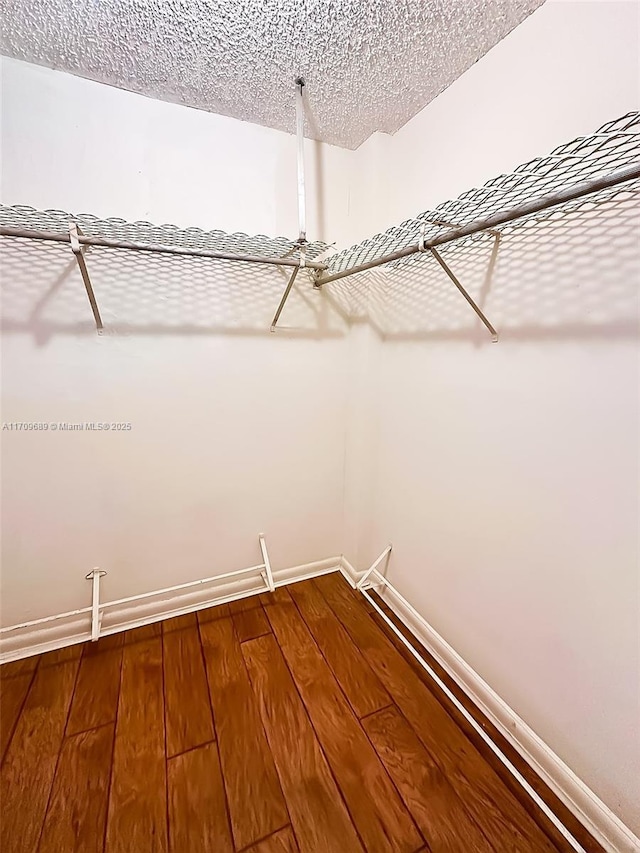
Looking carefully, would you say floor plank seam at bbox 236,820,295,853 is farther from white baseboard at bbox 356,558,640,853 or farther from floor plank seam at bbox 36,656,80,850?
white baseboard at bbox 356,558,640,853

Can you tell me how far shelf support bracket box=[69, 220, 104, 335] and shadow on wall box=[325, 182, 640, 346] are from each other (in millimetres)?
1162

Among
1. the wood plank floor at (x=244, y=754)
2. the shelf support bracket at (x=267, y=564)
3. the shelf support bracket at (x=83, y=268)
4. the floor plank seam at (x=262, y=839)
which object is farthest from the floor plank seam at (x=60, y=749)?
the shelf support bracket at (x=83, y=268)

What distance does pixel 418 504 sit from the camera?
1.59 meters

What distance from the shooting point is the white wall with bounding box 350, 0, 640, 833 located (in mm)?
897

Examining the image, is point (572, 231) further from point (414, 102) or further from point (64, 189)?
point (64, 189)

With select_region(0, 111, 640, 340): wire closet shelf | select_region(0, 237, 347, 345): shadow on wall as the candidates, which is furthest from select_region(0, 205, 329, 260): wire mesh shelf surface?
select_region(0, 237, 347, 345): shadow on wall

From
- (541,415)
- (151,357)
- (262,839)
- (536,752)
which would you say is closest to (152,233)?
(151,357)

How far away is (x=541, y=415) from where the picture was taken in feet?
3.50

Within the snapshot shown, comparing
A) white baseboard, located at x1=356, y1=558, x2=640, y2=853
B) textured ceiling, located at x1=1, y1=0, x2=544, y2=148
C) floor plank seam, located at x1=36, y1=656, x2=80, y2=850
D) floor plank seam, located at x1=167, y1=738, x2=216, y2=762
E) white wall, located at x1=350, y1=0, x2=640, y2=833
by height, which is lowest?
floor plank seam, located at x1=167, y1=738, x2=216, y2=762

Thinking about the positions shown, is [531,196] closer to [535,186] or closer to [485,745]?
[535,186]

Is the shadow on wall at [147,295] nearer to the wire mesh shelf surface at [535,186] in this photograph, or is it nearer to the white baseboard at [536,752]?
the wire mesh shelf surface at [535,186]

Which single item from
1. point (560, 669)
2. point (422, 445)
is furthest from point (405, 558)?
point (560, 669)

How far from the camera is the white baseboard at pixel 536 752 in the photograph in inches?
37.4

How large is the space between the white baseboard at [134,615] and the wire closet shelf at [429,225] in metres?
1.24
